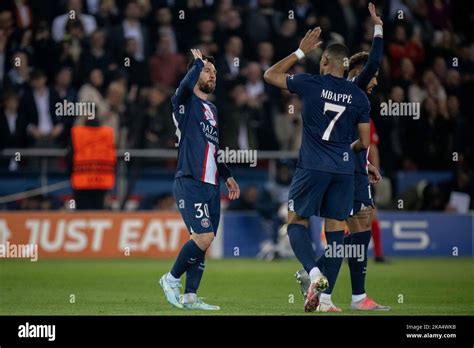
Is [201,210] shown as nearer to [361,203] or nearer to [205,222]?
[205,222]

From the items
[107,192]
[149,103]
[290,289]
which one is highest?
[149,103]

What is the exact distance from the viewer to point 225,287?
16.0 metres

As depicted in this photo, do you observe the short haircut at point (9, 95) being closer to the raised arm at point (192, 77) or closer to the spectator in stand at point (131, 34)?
the spectator in stand at point (131, 34)

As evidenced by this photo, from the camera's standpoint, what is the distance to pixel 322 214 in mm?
12508

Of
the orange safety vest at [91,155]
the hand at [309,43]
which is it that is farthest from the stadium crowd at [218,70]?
the hand at [309,43]

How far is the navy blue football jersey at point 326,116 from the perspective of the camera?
12.3 meters

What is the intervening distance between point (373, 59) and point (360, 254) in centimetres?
207

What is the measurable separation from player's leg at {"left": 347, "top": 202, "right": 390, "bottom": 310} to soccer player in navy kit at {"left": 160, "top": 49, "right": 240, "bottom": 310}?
1.47 meters

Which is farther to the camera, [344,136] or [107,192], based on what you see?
[107,192]

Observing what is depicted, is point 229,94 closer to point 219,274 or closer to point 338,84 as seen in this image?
point 219,274

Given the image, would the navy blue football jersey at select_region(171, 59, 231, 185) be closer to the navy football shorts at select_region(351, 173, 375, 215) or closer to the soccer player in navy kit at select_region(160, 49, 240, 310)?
the soccer player in navy kit at select_region(160, 49, 240, 310)

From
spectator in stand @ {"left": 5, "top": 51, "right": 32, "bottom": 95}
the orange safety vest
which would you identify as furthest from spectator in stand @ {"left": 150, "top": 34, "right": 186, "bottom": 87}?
spectator in stand @ {"left": 5, "top": 51, "right": 32, "bottom": 95}

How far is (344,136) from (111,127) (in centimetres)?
958

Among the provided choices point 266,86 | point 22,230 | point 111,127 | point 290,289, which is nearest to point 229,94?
point 266,86
